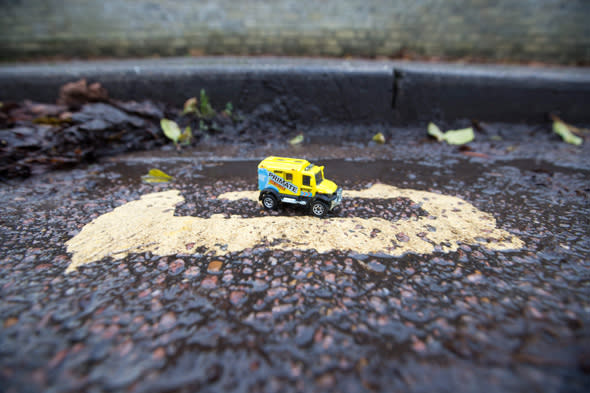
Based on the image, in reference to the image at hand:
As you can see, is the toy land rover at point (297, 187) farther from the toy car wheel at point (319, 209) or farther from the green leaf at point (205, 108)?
the green leaf at point (205, 108)

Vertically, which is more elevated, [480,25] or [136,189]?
[480,25]

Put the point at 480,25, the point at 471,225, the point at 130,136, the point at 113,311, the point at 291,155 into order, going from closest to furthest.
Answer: the point at 113,311 → the point at 471,225 → the point at 291,155 → the point at 130,136 → the point at 480,25

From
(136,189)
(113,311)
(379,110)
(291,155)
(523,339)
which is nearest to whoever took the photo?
(523,339)

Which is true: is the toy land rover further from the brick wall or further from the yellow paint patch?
the brick wall

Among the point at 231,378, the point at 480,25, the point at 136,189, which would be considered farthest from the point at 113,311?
the point at 480,25

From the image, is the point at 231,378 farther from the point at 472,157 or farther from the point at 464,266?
the point at 472,157

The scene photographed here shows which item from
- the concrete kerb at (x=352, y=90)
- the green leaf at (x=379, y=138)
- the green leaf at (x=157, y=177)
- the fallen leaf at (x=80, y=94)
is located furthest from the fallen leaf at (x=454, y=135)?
the fallen leaf at (x=80, y=94)
